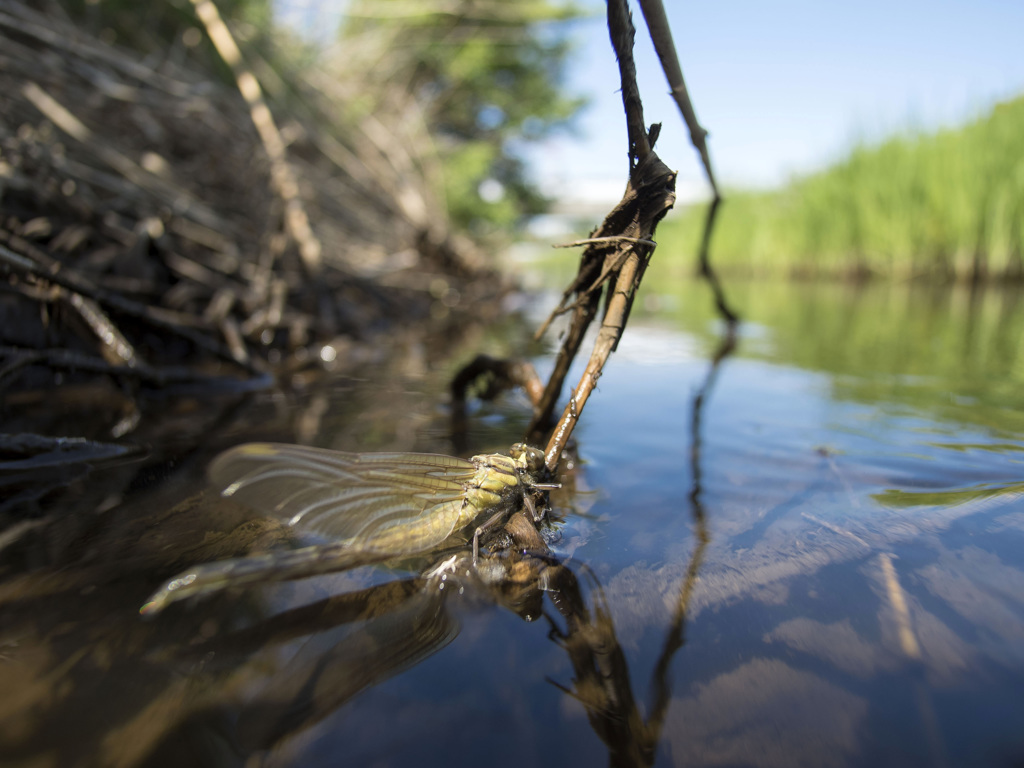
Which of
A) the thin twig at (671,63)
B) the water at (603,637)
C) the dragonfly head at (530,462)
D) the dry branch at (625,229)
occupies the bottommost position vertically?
the water at (603,637)

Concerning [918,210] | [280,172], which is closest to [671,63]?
[280,172]

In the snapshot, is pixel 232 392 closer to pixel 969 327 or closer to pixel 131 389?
pixel 131 389

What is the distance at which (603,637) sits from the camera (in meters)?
0.97

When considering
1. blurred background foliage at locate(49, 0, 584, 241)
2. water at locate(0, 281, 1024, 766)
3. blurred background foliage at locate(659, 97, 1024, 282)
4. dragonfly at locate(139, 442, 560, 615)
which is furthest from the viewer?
blurred background foliage at locate(659, 97, 1024, 282)

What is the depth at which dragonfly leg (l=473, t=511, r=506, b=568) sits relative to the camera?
46.5 inches

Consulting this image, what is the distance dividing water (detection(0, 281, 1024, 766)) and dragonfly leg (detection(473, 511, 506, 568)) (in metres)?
0.09

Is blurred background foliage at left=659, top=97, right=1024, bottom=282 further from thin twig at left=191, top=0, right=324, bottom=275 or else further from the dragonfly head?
the dragonfly head

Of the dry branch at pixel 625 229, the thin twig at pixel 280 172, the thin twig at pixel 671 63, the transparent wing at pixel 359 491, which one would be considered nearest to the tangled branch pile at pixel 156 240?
the thin twig at pixel 280 172

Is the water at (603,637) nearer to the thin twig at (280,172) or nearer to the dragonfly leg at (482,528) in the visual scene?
the dragonfly leg at (482,528)

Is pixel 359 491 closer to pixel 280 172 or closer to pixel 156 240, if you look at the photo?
pixel 156 240

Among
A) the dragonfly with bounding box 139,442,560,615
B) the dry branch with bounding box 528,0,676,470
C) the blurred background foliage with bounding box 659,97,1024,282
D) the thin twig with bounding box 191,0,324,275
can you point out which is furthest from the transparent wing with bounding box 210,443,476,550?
the blurred background foliage with bounding box 659,97,1024,282

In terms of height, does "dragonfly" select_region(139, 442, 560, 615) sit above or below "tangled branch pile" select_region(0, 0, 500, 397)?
below

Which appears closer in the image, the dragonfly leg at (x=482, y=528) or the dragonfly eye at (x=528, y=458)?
the dragonfly leg at (x=482, y=528)

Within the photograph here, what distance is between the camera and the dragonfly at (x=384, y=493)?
1.16 metres
